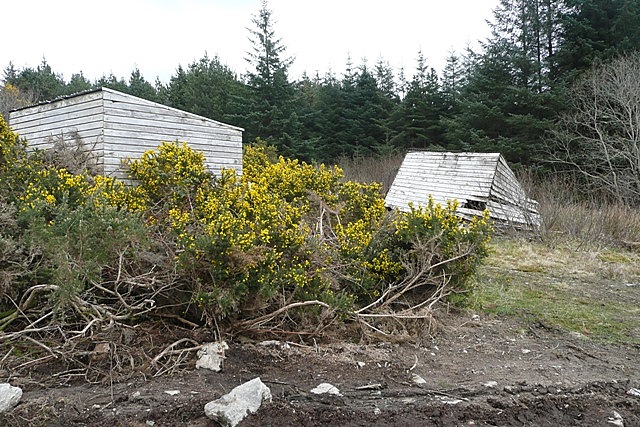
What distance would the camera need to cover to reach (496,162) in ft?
41.1

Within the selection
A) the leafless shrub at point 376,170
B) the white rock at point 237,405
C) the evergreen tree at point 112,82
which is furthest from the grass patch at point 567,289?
the evergreen tree at point 112,82

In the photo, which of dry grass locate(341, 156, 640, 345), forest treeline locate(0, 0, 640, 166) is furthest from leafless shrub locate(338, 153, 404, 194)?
dry grass locate(341, 156, 640, 345)

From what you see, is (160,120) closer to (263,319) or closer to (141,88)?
(263,319)

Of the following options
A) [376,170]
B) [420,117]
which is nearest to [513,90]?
[420,117]

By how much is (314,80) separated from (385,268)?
32616 millimetres

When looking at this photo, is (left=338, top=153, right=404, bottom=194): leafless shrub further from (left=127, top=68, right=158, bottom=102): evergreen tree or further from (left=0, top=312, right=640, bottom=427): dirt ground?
(left=127, top=68, right=158, bottom=102): evergreen tree

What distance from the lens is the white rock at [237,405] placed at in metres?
2.31

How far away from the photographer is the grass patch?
4.68 m

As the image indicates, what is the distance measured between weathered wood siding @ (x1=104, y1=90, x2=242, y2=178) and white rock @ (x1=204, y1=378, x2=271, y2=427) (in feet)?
13.1

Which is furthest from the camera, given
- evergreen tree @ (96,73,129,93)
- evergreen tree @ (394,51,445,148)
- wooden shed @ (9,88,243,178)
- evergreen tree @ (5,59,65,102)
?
evergreen tree @ (96,73,129,93)

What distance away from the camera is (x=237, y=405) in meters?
2.37

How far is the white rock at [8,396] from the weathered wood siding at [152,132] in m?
3.52

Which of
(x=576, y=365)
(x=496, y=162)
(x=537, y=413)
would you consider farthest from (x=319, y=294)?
(x=496, y=162)

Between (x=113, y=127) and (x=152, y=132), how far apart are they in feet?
1.73
